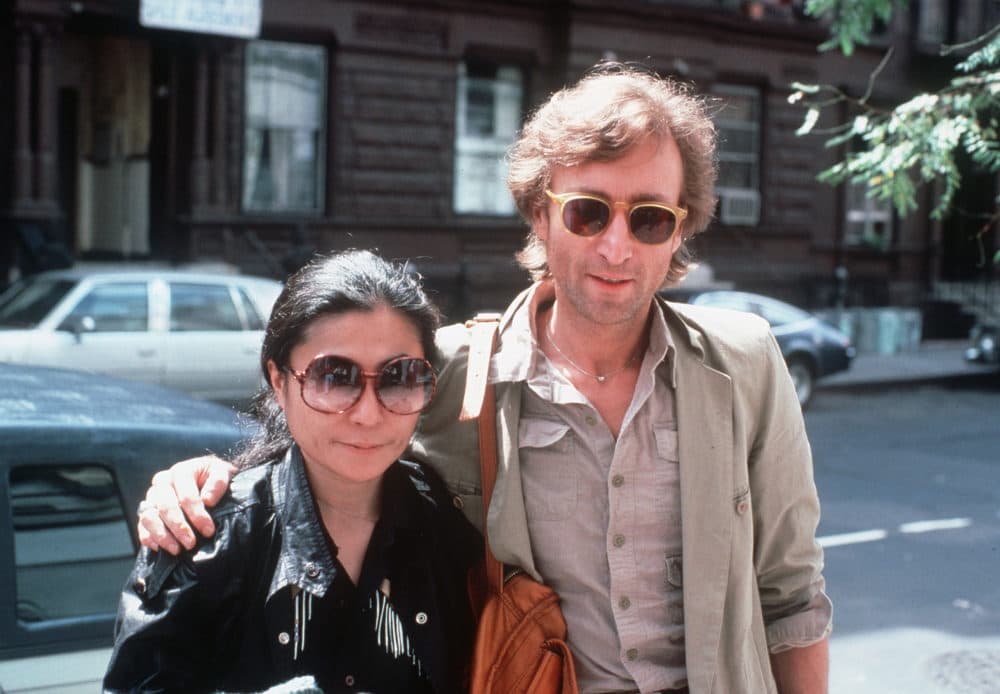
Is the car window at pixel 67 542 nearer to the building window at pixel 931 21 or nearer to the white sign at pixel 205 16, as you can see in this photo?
the white sign at pixel 205 16

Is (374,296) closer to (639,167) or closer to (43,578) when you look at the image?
(639,167)

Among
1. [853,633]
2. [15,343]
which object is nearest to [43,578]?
[853,633]

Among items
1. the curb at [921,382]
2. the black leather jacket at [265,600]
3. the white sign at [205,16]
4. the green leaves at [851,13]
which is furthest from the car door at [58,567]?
the curb at [921,382]

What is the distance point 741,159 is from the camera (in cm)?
2236

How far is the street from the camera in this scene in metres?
6.29

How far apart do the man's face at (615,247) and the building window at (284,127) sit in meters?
15.7

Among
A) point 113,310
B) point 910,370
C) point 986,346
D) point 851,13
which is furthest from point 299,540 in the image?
point 910,370

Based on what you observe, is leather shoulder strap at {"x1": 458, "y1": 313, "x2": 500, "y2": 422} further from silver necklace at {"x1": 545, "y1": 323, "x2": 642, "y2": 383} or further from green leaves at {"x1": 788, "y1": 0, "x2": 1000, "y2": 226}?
green leaves at {"x1": 788, "y1": 0, "x2": 1000, "y2": 226}

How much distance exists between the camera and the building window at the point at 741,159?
72.4ft

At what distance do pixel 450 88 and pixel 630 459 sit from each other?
16.9 meters

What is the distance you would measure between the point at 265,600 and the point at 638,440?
78 cm

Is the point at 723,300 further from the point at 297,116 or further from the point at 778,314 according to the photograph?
the point at 297,116

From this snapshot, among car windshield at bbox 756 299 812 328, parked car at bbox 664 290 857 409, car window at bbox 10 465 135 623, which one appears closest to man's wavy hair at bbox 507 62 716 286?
car window at bbox 10 465 135 623

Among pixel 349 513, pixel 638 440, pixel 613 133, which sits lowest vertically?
pixel 349 513
